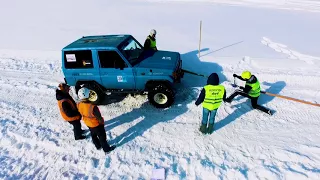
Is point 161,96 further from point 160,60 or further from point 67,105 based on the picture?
point 67,105

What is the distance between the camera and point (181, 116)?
7.34 metres

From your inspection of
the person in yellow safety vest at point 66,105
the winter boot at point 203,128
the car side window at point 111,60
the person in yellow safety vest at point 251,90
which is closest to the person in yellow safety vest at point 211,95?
the winter boot at point 203,128

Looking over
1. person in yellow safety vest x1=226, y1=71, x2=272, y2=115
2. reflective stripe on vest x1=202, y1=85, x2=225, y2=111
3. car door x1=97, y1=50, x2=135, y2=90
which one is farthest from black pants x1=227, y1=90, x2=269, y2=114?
car door x1=97, y1=50, x2=135, y2=90

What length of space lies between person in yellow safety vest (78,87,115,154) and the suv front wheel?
182cm

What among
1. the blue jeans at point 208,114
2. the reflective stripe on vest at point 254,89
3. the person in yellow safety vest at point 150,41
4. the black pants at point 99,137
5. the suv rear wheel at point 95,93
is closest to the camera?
the black pants at point 99,137

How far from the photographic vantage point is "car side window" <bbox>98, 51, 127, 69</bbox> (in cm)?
721

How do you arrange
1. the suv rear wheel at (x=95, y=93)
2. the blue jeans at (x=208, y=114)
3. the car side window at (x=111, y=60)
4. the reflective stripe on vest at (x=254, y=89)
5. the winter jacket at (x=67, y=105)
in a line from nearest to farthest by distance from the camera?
the winter jacket at (x=67, y=105) < the blue jeans at (x=208, y=114) < the reflective stripe on vest at (x=254, y=89) < the car side window at (x=111, y=60) < the suv rear wheel at (x=95, y=93)

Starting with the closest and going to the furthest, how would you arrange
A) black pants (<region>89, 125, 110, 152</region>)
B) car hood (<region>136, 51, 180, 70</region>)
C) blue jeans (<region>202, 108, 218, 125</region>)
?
1. black pants (<region>89, 125, 110, 152</region>)
2. blue jeans (<region>202, 108, 218, 125</region>)
3. car hood (<region>136, 51, 180, 70</region>)

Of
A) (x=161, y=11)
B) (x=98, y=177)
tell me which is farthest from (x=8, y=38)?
(x=98, y=177)

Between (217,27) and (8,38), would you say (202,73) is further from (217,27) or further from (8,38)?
(8,38)

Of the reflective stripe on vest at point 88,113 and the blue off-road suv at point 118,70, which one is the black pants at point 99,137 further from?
the blue off-road suv at point 118,70

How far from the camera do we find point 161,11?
16.2 m

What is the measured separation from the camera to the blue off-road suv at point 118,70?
23.7 ft

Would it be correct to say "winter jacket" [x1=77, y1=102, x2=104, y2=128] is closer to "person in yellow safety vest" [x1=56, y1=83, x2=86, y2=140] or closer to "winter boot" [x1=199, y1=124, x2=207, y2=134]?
"person in yellow safety vest" [x1=56, y1=83, x2=86, y2=140]
